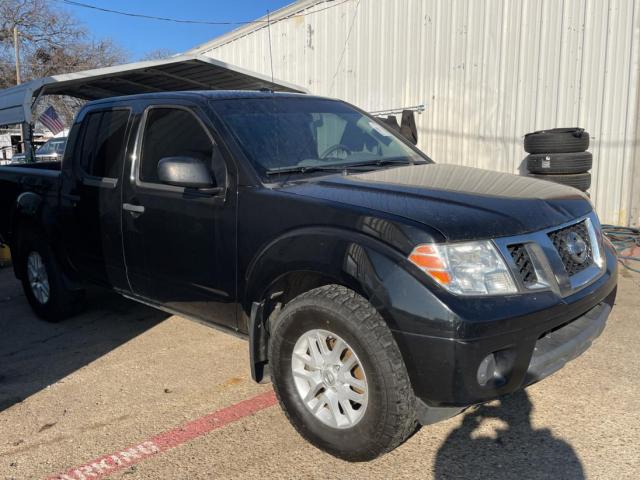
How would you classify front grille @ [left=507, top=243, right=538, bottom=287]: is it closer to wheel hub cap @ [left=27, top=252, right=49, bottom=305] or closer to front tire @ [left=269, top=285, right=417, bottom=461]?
front tire @ [left=269, top=285, right=417, bottom=461]

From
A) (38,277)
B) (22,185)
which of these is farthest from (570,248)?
(22,185)

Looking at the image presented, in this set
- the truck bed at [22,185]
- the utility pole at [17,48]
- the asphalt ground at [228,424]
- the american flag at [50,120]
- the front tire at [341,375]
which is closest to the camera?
the front tire at [341,375]

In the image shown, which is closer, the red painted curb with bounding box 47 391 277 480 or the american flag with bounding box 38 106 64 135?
the red painted curb with bounding box 47 391 277 480

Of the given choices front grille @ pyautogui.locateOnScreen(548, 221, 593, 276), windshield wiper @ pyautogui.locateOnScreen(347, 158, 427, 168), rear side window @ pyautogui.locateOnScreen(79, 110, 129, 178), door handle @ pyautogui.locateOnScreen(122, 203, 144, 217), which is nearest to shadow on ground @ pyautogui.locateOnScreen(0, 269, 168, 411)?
door handle @ pyautogui.locateOnScreen(122, 203, 144, 217)

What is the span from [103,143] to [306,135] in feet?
5.61

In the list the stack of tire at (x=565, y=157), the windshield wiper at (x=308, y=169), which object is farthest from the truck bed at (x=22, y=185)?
the stack of tire at (x=565, y=157)

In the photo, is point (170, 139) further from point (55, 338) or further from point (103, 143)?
point (55, 338)

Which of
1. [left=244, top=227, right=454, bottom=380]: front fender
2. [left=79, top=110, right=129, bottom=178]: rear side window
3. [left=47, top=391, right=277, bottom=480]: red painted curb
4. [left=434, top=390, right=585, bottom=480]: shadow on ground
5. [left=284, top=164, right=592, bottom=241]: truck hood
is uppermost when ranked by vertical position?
[left=79, top=110, right=129, bottom=178]: rear side window

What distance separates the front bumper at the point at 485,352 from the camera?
7.73 ft

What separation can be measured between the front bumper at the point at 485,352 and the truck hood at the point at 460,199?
13.8 inches

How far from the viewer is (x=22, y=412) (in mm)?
3557

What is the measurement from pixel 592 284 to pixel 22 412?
3.41 meters

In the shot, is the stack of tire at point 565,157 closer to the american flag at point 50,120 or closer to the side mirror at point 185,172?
the side mirror at point 185,172

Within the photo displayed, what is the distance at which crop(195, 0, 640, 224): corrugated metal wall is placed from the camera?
7836 millimetres
